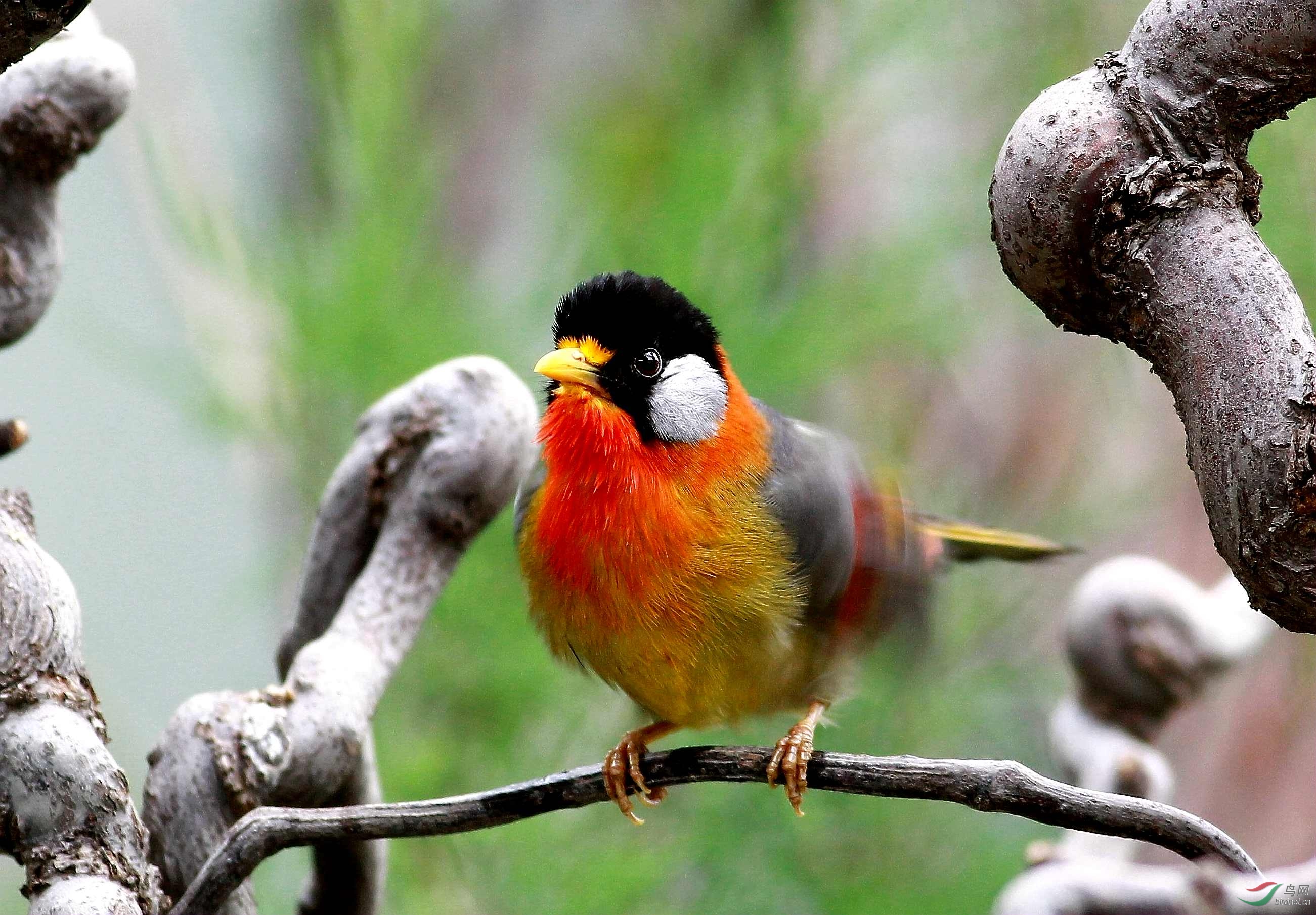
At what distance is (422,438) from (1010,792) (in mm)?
501

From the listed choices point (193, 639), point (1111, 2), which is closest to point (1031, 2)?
point (1111, 2)

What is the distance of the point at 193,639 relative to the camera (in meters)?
3.01

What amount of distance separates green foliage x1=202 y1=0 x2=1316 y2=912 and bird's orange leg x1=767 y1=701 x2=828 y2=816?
0.56 meters

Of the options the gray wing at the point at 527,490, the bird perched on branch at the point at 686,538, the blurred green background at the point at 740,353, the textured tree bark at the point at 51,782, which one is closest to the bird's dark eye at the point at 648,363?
the bird perched on branch at the point at 686,538

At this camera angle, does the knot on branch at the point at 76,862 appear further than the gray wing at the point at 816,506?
No

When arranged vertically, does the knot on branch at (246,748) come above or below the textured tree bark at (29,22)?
below

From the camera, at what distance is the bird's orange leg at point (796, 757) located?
80 cm

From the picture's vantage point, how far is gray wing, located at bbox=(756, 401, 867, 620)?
0.99 metres

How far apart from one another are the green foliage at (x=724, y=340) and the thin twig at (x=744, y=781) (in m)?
0.92

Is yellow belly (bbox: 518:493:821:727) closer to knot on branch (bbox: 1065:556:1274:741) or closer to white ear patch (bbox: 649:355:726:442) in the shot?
white ear patch (bbox: 649:355:726:442)

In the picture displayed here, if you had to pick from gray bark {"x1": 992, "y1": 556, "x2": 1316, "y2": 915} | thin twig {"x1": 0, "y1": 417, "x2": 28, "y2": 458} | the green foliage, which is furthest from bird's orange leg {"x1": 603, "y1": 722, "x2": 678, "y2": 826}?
the green foliage

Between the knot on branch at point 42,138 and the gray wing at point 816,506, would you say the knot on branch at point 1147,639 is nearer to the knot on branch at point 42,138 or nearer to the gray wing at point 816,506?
the gray wing at point 816,506

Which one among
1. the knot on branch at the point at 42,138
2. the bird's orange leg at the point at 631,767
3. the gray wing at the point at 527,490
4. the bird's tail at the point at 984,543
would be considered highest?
the knot on branch at the point at 42,138

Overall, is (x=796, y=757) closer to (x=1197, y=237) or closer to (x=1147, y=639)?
(x=1147, y=639)
